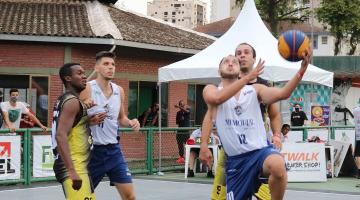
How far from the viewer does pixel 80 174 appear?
6320 millimetres

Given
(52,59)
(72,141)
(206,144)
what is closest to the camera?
(72,141)

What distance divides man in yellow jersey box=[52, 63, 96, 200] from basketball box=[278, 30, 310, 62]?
2107 mm

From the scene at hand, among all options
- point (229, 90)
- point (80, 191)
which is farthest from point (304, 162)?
point (80, 191)

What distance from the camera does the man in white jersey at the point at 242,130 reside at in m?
6.41

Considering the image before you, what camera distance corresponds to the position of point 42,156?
1409 cm

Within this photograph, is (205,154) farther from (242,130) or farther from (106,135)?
(106,135)

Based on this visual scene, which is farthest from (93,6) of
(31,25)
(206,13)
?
(206,13)

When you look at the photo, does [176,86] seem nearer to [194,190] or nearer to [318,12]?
[194,190]

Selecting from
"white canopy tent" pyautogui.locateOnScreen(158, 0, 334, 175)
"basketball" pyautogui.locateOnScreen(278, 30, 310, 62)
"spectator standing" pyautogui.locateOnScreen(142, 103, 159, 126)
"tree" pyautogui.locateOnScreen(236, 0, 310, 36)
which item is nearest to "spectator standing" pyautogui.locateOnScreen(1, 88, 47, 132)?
"white canopy tent" pyautogui.locateOnScreen(158, 0, 334, 175)

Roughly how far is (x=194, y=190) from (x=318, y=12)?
116 feet

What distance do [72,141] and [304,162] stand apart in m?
→ 9.54

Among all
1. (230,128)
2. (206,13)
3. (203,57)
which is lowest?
(230,128)

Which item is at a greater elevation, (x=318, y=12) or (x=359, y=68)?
(x=318, y=12)

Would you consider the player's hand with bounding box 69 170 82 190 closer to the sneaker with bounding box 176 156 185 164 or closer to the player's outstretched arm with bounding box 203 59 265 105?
the player's outstretched arm with bounding box 203 59 265 105
